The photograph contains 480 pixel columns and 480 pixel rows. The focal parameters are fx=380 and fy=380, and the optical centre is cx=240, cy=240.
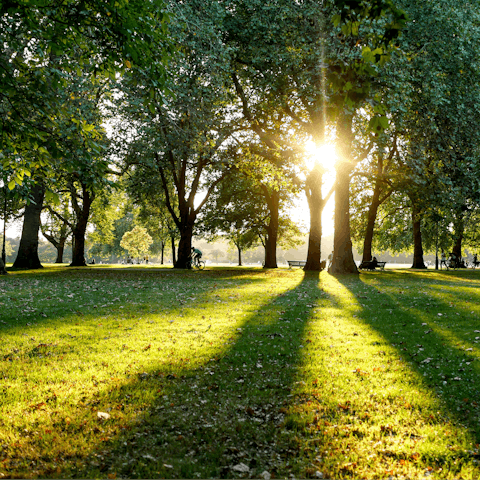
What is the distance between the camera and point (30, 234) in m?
29.3

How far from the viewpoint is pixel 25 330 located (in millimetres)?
8617

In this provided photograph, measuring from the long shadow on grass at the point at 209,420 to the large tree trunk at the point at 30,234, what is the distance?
87.4 feet

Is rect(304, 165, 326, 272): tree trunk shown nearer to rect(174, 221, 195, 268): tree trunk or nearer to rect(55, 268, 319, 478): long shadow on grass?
rect(174, 221, 195, 268): tree trunk

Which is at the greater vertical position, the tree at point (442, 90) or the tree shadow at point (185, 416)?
the tree at point (442, 90)

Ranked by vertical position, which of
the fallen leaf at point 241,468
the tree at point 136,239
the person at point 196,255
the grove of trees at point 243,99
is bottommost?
the fallen leaf at point 241,468

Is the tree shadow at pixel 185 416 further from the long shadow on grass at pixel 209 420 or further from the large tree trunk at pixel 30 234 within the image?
the large tree trunk at pixel 30 234

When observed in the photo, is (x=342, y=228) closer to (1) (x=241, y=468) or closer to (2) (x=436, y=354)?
(2) (x=436, y=354)

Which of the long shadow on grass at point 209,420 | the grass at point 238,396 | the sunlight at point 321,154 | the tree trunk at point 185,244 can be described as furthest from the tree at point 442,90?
the tree trunk at point 185,244

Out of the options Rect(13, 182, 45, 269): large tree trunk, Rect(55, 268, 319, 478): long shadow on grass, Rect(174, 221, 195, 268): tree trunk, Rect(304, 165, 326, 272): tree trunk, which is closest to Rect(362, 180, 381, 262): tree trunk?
Rect(304, 165, 326, 272): tree trunk

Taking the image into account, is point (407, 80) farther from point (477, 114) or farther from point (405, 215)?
point (405, 215)

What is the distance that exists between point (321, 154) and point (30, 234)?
22640 millimetres

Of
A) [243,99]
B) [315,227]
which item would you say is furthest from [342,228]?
[243,99]

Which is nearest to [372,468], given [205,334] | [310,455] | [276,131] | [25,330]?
[310,455]

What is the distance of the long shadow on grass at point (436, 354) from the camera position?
4855 mm
